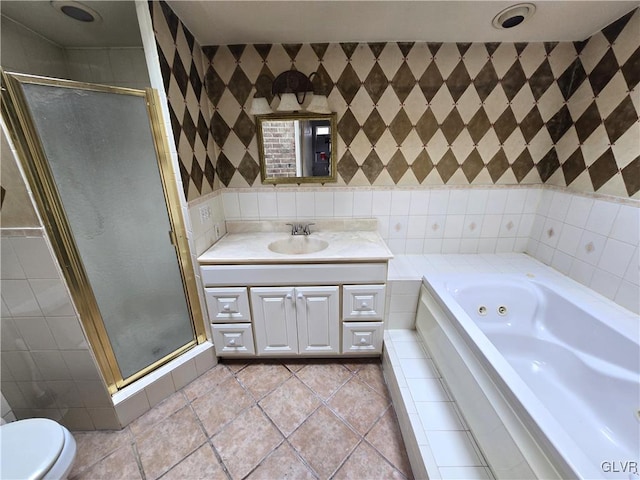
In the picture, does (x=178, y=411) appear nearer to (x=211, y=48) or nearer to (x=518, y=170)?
(x=211, y=48)

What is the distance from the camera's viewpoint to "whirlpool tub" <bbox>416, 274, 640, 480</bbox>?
0.82 m

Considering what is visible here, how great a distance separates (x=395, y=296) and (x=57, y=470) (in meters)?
1.73

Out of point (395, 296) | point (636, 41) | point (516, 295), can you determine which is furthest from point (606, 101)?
point (395, 296)

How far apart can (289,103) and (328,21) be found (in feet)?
1.54

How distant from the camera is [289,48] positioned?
161 cm

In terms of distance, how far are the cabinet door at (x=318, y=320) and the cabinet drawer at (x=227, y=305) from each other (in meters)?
0.34

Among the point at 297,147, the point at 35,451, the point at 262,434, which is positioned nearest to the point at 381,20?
the point at 297,147

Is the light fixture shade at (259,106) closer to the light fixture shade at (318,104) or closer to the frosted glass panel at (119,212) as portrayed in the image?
the light fixture shade at (318,104)

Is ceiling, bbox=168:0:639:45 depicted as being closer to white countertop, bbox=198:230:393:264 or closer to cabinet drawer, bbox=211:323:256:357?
white countertop, bbox=198:230:393:264

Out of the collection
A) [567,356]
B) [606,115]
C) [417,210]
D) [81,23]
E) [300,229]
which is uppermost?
[81,23]

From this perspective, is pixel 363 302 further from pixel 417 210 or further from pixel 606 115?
pixel 606 115

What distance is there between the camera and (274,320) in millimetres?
1600

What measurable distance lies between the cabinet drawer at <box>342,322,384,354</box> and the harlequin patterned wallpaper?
1028 mm

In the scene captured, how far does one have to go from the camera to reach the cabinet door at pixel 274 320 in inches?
60.4
